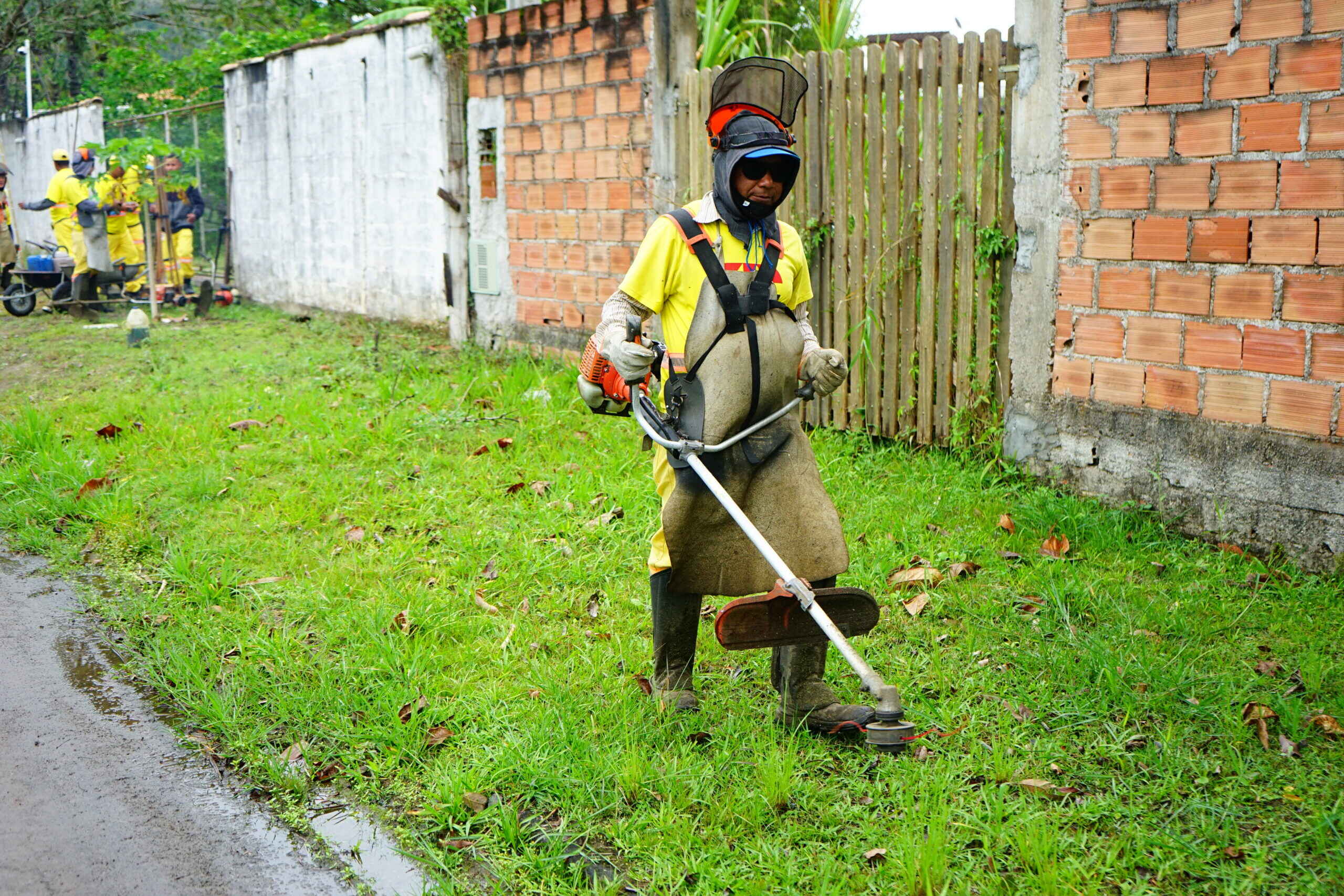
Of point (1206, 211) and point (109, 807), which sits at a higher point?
point (1206, 211)

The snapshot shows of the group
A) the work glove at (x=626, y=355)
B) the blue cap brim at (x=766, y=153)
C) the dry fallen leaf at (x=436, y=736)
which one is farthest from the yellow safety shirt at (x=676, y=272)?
the dry fallen leaf at (x=436, y=736)

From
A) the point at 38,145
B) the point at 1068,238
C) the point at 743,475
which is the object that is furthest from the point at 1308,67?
the point at 38,145

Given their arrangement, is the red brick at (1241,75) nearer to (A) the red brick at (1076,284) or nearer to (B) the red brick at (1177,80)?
(B) the red brick at (1177,80)

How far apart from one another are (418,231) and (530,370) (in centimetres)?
346

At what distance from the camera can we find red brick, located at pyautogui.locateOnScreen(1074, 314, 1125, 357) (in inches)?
210

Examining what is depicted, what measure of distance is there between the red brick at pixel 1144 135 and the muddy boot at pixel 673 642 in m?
2.96

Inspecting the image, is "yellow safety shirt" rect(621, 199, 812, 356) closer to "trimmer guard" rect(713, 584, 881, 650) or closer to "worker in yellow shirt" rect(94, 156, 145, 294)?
"trimmer guard" rect(713, 584, 881, 650)

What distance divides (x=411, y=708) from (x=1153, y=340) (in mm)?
3500

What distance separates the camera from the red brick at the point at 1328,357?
4.61m

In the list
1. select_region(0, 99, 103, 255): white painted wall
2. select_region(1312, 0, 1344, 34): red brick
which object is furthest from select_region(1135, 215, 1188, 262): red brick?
select_region(0, 99, 103, 255): white painted wall

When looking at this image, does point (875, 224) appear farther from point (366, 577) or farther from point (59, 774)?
point (59, 774)

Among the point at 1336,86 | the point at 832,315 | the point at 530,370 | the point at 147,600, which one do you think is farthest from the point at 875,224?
the point at 147,600

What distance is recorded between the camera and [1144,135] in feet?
16.8

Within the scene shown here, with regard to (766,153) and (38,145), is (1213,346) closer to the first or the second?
(766,153)
